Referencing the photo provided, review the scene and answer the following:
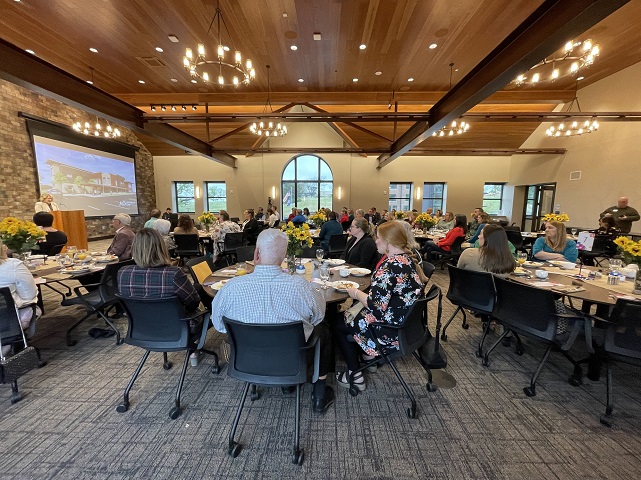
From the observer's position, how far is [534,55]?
10.4ft

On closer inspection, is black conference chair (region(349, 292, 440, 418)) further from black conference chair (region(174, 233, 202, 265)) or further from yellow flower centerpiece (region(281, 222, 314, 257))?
black conference chair (region(174, 233, 202, 265))

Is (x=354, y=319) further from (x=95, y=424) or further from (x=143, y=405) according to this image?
(x=95, y=424)

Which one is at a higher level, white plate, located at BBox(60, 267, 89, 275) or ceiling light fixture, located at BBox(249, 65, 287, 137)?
ceiling light fixture, located at BBox(249, 65, 287, 137)

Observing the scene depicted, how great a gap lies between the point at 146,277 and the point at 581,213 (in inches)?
491

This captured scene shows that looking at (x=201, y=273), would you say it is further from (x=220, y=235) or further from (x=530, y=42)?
(x=530, y=42)

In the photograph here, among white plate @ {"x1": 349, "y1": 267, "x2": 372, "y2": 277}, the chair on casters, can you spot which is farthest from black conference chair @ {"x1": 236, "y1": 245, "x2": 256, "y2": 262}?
the chair on casters

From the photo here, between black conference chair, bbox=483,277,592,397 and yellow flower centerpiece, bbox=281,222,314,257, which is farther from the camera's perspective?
yellow flower centerpiece, bbox=281,222,314,257

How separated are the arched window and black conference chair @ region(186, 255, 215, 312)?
11390 millimetres

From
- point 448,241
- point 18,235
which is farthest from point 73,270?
point 448,241

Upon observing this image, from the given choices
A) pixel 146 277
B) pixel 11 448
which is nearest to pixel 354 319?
pixel 146 277

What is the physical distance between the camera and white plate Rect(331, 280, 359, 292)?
2297mm

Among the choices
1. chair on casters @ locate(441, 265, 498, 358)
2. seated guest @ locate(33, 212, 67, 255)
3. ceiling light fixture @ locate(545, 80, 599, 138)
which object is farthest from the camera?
ceiling light fixture @ locate(545, 80, 599, 138)

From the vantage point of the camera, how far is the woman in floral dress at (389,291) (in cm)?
198

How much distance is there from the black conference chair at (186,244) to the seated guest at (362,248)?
11.7 feet
